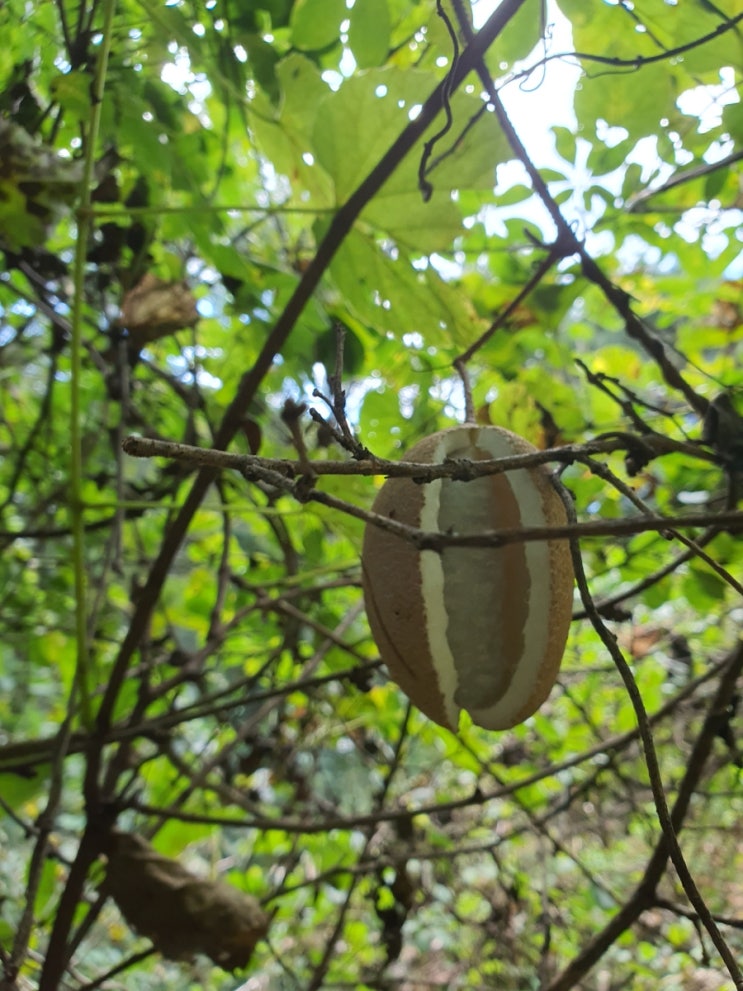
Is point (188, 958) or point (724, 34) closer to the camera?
point (724, 34)

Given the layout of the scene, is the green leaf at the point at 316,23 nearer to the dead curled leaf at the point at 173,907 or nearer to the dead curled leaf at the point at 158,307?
the dead curled leaf at the point at 158,307

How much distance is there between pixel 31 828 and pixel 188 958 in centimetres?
23

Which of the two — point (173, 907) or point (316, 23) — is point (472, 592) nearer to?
point (173, 907)

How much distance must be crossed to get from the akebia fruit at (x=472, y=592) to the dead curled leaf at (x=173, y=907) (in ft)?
1.32

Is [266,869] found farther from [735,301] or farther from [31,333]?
[735,301]

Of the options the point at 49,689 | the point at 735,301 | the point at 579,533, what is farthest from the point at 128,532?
the point at 49,689

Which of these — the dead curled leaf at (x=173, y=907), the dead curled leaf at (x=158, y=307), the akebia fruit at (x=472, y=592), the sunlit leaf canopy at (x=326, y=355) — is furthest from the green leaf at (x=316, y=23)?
the dead curled leaf at (x=173, y=907)

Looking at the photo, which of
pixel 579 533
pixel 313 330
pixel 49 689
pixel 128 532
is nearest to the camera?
pixel 579 533

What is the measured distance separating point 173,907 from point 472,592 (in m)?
0.50

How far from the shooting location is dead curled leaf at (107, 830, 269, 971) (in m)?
0.81

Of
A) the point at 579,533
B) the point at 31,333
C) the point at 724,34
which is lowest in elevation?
the point at 579,533

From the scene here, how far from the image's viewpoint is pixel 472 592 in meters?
0.60

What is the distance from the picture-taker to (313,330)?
954 millimetres

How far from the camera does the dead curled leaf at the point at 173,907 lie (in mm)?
813
